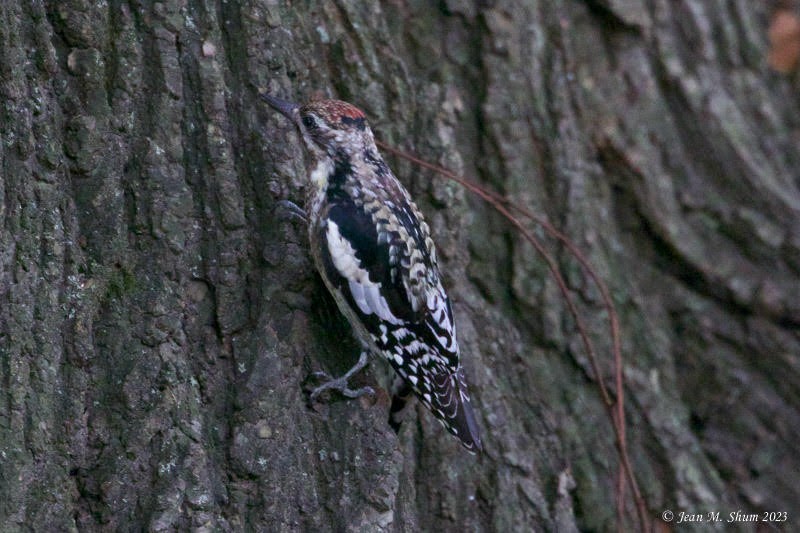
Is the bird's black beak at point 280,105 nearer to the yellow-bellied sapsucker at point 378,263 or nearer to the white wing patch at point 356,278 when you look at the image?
the yellow-bellied sapsucker at point 378,263

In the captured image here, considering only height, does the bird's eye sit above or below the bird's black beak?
below

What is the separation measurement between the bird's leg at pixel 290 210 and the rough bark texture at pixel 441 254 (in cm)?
3

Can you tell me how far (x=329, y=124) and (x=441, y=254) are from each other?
0.68m

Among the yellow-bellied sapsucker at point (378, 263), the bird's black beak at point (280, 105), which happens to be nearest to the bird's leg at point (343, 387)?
the yellow-bellied sapsucker at point (378, 263)

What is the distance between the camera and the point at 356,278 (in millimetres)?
3191

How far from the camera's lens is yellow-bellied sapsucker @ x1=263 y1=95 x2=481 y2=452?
316 cm

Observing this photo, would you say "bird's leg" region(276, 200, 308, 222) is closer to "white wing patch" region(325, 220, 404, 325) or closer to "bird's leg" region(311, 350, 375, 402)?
"white wing patch" region(325, 220, 404, 325)

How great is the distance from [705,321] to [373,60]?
6.50ft

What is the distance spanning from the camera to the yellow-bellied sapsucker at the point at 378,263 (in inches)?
125

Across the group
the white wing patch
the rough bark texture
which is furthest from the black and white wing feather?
the rough bark texture

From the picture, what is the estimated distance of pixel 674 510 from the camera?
Answer: 13.0ft

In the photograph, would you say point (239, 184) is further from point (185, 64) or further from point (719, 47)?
point (719, 47)

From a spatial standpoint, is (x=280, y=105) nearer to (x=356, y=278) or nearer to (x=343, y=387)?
(x=356, y=278)

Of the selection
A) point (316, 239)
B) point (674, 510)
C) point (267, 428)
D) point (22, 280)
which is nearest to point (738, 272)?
point (674, 510)
